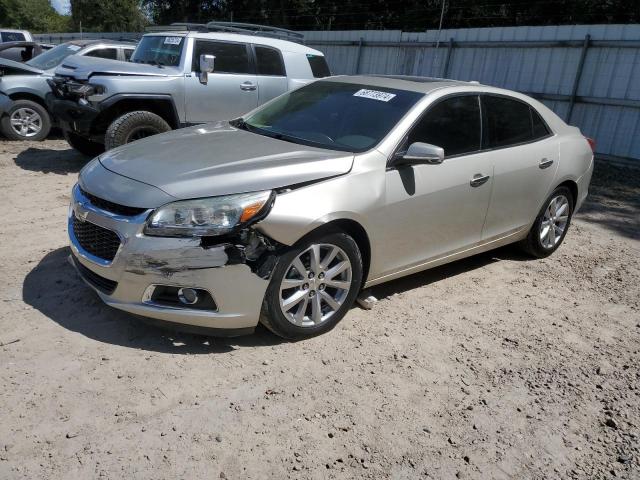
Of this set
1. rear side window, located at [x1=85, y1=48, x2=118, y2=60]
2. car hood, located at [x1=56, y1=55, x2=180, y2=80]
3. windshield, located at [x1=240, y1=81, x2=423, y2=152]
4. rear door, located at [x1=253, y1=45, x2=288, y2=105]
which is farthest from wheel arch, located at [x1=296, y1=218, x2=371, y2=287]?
rear side window, located at [x1=85, y1=48, x2=118, y2=60]

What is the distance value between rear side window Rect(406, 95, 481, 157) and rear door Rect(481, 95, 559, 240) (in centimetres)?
12

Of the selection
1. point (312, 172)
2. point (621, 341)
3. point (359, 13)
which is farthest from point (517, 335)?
point (359, 13)

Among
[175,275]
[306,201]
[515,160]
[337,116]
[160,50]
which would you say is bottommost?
[175,275]

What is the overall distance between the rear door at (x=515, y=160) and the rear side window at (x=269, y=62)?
4.33 meters

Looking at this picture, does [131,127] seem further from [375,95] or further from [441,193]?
[441,193]

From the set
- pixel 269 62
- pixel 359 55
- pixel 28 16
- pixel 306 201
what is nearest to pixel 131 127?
pixel 269 62

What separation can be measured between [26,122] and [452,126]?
25.4 ft

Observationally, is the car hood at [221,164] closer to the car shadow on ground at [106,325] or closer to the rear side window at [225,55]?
the car shadow on ground at [106,325]

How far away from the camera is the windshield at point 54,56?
10039 mm

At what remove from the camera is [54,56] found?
33.9ft

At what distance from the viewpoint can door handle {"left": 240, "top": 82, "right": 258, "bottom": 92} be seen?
7984 millimetres

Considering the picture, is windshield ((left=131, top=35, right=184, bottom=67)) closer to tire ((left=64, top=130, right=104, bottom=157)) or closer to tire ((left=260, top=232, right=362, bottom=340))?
tire ((left=64, top=130, right=104, bottom=157))

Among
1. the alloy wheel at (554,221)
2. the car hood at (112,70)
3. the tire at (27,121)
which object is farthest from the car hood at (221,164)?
the tire at (27,121)

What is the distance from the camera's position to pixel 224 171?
10.9 ft
